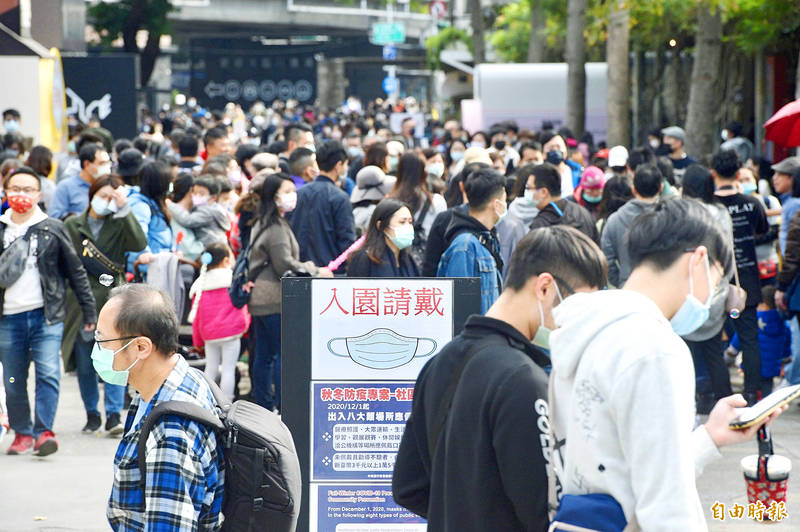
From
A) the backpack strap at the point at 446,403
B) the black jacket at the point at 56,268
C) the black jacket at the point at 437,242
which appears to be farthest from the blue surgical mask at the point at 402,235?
the backpack strap at the point at 446,403

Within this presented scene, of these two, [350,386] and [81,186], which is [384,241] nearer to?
[350,386]

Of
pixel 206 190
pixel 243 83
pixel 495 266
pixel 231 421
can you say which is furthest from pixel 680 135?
pixel 243 83

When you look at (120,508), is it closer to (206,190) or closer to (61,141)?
(206,190)

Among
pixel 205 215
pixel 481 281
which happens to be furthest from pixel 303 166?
pixel 481 281

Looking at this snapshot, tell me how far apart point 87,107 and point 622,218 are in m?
17.8

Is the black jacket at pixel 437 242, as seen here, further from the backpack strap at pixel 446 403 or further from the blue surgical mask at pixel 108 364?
the backpack strap at pixel 446 403

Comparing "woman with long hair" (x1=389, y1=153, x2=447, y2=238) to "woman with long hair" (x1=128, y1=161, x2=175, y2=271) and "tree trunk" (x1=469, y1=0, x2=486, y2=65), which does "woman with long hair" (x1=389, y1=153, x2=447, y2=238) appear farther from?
"tree trunk" (x1=469, y1=0, x2=486, y2=65)

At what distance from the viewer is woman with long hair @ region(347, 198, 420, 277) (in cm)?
715

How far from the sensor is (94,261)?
345 inches

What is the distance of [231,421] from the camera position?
3.55 m

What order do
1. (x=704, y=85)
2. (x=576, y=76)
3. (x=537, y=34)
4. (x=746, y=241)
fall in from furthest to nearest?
(x=537, y=34), (x=576, y=76), (x=704, y=85), (x=746, y=241)

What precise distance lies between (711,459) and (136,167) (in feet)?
27.2

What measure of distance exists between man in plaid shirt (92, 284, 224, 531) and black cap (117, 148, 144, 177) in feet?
21.5

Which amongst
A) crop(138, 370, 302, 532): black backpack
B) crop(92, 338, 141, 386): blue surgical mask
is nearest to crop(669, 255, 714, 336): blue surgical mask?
crop(138, 370, 302, 532): black backpack
